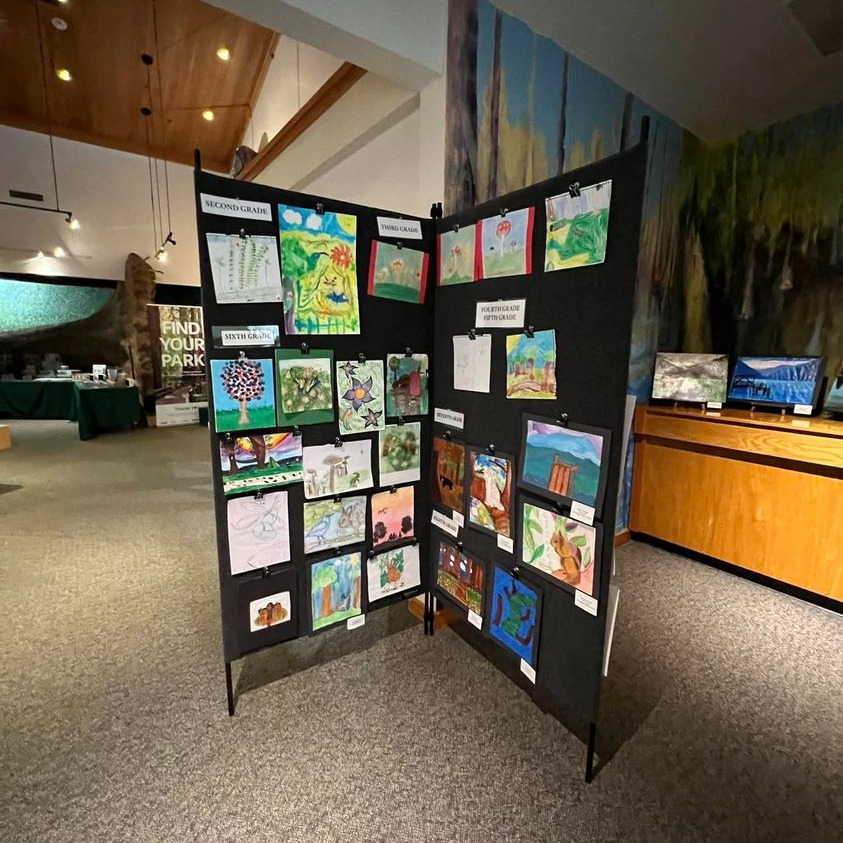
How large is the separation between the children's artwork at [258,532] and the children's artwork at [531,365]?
89cm

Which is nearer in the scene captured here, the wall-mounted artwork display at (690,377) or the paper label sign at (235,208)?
the paper label sign at (235,208)

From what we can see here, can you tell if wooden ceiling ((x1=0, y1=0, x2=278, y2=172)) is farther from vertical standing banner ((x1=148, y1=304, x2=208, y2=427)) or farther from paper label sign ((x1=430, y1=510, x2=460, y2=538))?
paper label sign ((x1=430, y1=510, x2=460, y2=538))

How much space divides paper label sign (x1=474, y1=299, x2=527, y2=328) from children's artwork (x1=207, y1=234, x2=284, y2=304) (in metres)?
0.67

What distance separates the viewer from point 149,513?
3.67m

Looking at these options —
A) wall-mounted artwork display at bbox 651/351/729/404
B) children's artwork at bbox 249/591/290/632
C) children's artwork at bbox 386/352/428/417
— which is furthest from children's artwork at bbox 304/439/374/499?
wall-mounted artwork display at bbox 651/351/729/404

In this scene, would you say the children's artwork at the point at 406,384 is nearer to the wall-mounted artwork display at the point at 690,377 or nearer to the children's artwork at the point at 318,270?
the children's artwork at the point at 318,270

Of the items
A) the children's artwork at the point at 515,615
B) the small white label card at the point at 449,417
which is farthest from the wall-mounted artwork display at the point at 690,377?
the children's artwork at the point at 515,615

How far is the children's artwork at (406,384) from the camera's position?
1.76m

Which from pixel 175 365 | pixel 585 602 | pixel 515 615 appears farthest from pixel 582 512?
pixel 175 365

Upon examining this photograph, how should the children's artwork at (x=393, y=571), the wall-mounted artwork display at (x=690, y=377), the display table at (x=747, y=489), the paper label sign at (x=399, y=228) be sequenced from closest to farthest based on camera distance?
the paper label sign at (x=399, y=228) < the children's artwork at (x=393, y=571) < the display table at (x=747, y=489) < the wall-mounted artwork display at (x=690, y=377)

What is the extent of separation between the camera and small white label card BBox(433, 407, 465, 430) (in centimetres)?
175


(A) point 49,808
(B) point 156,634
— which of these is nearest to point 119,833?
(A) point 49,808

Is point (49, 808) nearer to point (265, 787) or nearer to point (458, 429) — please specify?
point (265, 787)

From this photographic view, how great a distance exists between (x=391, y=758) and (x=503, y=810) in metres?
0.38
